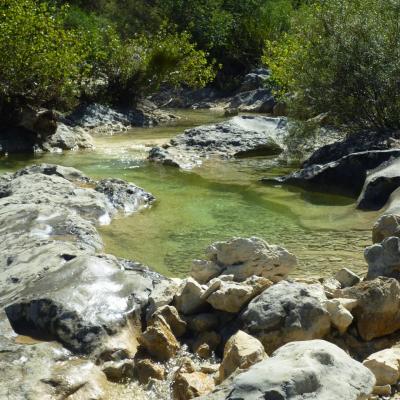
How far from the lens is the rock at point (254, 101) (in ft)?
74.4

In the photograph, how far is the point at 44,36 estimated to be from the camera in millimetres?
15430

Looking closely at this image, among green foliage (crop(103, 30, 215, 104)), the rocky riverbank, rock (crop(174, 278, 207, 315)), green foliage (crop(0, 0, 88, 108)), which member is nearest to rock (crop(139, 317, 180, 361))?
the rocky riverbank

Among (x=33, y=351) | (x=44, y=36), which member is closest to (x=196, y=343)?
(x=33, y=351)

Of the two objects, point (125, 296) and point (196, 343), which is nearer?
point (196, 343)

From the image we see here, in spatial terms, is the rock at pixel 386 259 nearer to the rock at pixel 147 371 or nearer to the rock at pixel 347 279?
the rock at pixel 347 279

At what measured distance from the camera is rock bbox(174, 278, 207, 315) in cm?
536

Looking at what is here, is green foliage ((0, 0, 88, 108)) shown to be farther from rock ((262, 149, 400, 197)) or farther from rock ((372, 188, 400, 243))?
rock ((372, 188, 400, 243))

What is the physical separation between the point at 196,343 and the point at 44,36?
11.7 meters

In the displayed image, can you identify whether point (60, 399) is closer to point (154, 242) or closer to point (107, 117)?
point (154, 242)

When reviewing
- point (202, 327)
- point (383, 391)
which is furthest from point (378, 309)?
point (202, 327)

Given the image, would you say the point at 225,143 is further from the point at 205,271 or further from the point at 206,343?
the point at 206,343

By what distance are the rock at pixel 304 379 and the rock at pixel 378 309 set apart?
142cm

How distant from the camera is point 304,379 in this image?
344 centimetres

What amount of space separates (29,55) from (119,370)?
1135 cm
